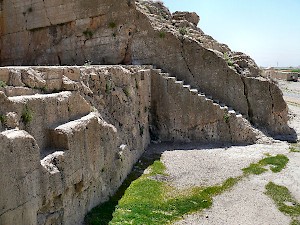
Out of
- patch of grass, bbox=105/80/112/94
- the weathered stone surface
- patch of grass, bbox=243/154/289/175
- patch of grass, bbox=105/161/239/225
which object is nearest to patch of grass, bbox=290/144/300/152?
patch of grass, bbox=243/154/289/175

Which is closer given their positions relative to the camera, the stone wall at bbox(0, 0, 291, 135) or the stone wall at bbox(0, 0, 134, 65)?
the stone wall at bbox(0, 0, 291, 135)

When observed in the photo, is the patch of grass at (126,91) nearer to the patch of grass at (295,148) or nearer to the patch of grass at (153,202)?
the patch of grass at (153,202)

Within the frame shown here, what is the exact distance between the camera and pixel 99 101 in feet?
48.3

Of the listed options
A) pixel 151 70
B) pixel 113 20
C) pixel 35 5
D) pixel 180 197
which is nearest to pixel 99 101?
pixel 180 197

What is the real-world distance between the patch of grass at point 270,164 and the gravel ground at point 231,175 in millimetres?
254

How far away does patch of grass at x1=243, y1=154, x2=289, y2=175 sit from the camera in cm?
1617

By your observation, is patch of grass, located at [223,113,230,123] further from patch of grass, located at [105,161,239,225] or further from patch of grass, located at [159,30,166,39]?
patch of grass, located at [159,30,166,39]

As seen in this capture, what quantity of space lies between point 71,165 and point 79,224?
5.94 ft

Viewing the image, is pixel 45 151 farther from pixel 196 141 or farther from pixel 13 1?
pixel 13 1

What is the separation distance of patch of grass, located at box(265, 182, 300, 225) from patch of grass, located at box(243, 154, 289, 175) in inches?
56.2

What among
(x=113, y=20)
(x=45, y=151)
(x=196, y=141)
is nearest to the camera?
(x=45, y=151)

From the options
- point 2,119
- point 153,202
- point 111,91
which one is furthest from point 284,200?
point 2,119

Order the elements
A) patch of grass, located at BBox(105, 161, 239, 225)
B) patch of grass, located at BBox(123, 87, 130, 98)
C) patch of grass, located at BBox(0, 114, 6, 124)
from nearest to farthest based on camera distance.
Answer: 1. patch of grass, located at BBox(0, 114, 6, 124)
2. patch of grass, located at BBox(105, 161, 239, 225)
3. patch of grass, located at BBox(123, 87, 130, 98)

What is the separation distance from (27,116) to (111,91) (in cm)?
670
